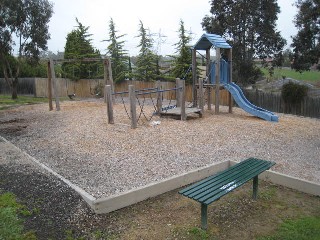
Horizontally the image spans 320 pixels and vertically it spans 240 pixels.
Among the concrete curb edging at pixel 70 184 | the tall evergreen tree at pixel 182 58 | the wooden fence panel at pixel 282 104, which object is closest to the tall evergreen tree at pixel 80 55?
the tall evergreen tree at pixel 182 58

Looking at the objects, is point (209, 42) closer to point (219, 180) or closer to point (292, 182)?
point (292, 182)

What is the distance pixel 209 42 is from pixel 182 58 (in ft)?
24.5

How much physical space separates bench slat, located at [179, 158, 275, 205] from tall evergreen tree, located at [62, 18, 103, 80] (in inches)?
895

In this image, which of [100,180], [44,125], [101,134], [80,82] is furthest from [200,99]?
[80,82]

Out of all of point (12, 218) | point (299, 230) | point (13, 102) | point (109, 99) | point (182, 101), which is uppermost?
point (109, 99)

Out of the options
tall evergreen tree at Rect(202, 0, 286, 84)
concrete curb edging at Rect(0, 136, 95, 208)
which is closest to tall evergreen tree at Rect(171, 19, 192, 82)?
tall evergreen tree at Rect(202, 0, 286, 84)

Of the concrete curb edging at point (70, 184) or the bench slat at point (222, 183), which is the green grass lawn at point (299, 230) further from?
the concrete curb edging at point (70, 184)

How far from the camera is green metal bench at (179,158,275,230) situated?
389 cm

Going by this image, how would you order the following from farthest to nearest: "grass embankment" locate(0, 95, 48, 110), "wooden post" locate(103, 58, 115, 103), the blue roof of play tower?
"grass embankment" locate(0, 95, 48, 110) → "wooden post" locate(103, 58, 115, 103) → the blue roof of play tower

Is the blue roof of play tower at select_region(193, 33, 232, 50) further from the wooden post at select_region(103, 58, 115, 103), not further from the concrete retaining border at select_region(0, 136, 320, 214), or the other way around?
the concrete retaining border at select_region(0, 136, 320, 214)

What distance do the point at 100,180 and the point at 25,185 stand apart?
48.6 inches

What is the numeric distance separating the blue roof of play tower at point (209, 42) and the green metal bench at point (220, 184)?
331 inches

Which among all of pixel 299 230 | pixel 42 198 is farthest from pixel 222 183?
pixel 42 198

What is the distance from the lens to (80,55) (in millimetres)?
26344
